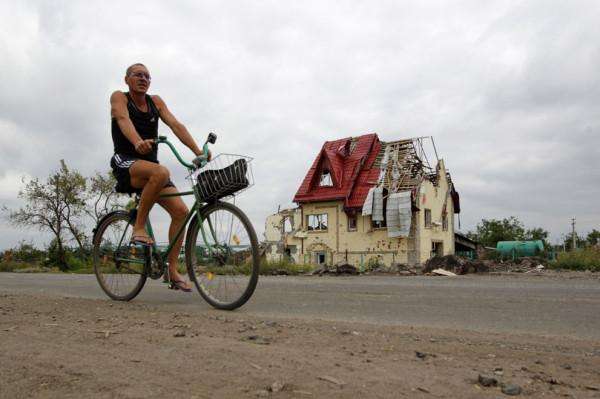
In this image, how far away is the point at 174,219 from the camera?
5.13 m

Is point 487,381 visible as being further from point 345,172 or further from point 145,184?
point 345,172

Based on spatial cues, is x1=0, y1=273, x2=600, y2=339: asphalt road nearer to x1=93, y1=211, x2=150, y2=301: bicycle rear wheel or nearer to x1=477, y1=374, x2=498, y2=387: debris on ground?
x1=93, y1=211, x2=150, y2=301: bicycle rear wheel

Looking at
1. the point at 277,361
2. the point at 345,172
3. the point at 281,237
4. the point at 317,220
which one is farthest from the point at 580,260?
the point at 281,237

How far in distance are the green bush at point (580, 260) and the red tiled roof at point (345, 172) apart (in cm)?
1526

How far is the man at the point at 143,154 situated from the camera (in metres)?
4.75

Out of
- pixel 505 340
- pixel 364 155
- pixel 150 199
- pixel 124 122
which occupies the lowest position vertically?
pixel 505 340

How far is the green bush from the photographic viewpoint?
54.0ft

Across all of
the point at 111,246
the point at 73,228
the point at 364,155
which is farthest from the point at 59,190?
the point at 111,246

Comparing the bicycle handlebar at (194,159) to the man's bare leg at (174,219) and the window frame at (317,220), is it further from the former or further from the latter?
the window frame at (317,220)

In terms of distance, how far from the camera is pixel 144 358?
234cm

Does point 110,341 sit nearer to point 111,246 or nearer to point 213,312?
point 213,312

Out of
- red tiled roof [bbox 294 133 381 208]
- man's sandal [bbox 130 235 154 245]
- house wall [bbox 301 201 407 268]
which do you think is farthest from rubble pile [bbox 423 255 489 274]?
red tiled roof [bbox 294 133 381 208]

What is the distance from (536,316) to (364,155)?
101 ft

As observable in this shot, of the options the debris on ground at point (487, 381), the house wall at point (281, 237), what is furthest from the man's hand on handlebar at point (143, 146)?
the house wall at point (281, 237)
